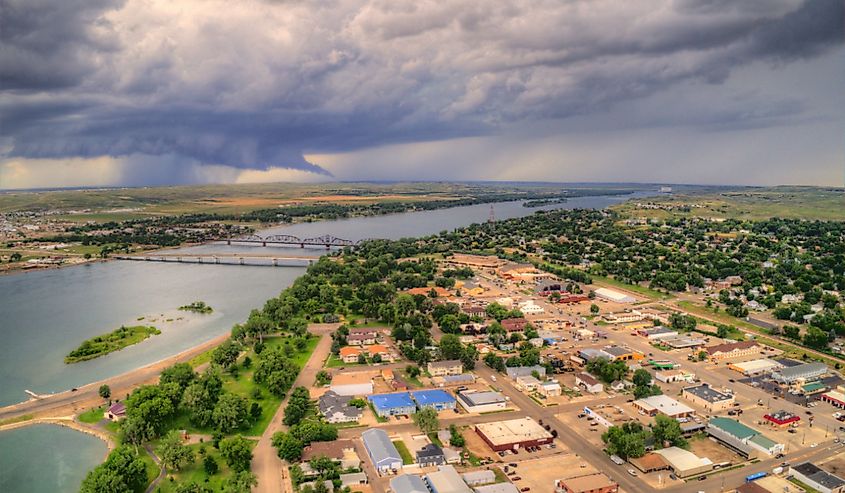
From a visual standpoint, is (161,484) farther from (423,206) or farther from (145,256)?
(423,206)

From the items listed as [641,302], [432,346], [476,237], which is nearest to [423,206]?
[476,237]

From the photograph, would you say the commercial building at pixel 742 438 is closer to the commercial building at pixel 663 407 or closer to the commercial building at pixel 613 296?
the commercial building at pixel 663 407

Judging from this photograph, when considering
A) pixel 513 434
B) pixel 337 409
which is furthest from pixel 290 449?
pixel 513 434

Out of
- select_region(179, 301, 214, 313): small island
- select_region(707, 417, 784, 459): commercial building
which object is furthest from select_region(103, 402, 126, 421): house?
select_region(707, 417, 784, 459): commercial building

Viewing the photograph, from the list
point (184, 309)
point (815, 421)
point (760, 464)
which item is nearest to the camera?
point (760, 464)

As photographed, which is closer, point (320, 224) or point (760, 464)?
point (760, 464)

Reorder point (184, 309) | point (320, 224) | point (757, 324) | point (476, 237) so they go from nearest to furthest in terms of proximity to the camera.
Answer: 1. point (757, 324)
2. point (184, 309)
3. point (476, 237)
4. point (320, 224)

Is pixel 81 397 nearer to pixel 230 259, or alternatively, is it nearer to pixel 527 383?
pixel 527 383
